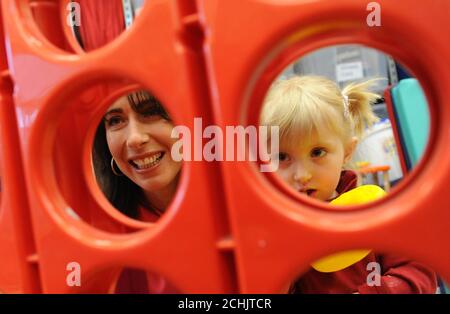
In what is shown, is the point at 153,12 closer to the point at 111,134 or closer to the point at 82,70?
the point at 82,70

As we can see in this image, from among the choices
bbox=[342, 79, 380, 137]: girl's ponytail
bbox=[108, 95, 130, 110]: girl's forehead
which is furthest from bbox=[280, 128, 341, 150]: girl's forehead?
bbox=[108, 95, 130, 110]: girl's forehead

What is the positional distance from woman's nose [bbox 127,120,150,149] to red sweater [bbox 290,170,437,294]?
0.34m

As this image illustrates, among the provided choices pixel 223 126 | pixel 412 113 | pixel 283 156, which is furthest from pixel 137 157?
pixel 412 113

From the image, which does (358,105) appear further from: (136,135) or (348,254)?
(136,135)

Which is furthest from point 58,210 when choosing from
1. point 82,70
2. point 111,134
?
point 111,134

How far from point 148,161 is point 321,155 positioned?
0.27 metres

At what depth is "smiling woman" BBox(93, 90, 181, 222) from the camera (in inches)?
25.6

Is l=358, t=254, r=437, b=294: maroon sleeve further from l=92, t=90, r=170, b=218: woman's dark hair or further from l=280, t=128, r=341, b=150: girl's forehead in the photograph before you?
l=92, t=90, r=170, b=218: woman's dark hair

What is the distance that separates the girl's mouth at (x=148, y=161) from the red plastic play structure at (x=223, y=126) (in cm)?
25

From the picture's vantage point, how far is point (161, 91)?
1.15ft

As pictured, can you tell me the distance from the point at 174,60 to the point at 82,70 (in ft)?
0.31
